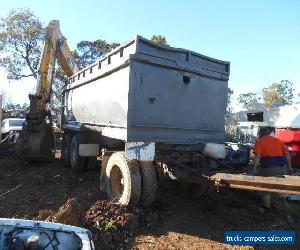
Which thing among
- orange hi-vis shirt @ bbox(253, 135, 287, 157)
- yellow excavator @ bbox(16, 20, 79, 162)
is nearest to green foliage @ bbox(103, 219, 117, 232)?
orange hi-vis shirt @ bbox(253, 135, 287, 157)

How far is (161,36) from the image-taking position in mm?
31844

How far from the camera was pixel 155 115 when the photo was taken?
6.70m

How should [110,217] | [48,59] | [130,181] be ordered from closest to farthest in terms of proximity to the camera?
1. [110,217]
2. [130,181]
3. [48,59]

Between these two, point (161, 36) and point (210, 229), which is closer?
point (210, 229)

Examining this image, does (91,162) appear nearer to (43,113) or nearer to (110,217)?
(43,113)

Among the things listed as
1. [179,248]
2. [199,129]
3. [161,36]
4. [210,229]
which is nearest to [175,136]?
[199,129]

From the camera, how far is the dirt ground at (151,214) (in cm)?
567

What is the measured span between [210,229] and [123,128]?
217 centimetres

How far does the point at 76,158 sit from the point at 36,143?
165 cm

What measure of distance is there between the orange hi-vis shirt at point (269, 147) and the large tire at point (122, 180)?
236cm

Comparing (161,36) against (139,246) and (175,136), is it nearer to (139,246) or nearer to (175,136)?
(175,136)

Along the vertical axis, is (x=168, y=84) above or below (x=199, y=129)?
above

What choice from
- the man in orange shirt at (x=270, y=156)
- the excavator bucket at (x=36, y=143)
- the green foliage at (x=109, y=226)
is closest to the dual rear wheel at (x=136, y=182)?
the green foliage at (x=109, y=226)

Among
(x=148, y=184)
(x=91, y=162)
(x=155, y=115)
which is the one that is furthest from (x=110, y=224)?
(x=91, y=162)
